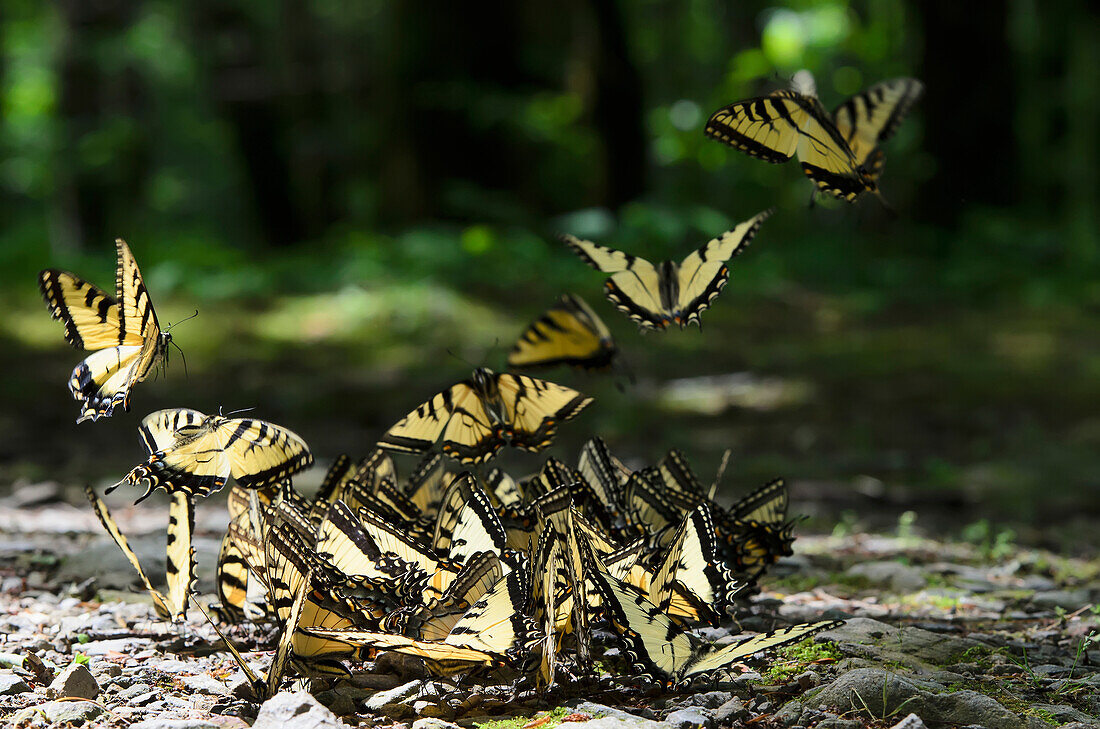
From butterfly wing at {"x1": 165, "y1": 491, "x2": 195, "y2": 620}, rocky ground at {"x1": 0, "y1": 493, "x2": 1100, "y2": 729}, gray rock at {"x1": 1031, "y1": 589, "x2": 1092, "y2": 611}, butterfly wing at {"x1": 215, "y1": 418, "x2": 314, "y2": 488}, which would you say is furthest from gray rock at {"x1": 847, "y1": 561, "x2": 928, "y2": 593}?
butterfly wing at {"x1": 165, "y1": 491, "x2": 195, "y2": 620}

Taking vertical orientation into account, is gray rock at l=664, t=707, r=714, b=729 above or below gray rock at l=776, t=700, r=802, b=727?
above

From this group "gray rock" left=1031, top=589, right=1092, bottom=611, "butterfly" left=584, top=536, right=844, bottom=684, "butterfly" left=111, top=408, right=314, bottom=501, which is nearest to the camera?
"butterfly" left=584, top=536, right=844, bottom=684

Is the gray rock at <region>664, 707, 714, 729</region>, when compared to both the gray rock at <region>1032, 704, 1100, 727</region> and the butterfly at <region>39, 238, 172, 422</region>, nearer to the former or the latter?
the gray rock at <region>1032, 704, 1100, 727</region>

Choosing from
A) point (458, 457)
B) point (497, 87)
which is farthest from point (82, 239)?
point (458, 457)

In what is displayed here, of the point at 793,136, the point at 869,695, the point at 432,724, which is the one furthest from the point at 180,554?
the point at 793,136

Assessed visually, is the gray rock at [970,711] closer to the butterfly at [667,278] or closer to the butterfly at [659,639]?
the butterfly at [659,639]

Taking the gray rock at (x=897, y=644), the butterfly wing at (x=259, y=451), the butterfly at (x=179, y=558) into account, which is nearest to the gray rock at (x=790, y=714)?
the gray rock at (x=897, y=644)
